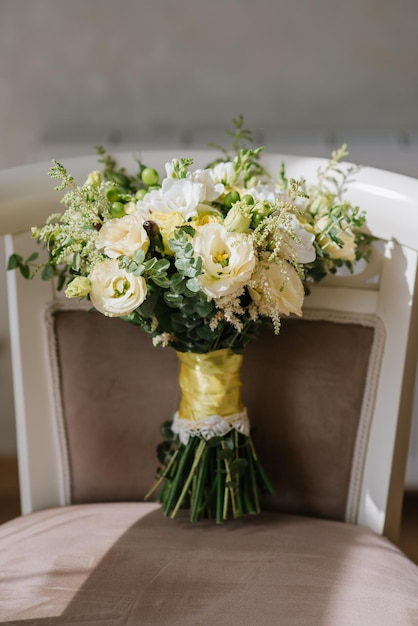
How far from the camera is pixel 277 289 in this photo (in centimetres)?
96

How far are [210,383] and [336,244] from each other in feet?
0.88

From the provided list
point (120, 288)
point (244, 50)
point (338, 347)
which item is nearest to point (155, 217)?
point (120, 288)

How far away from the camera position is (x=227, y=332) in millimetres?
1064

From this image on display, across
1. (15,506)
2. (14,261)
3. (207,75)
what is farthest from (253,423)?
(15,506)

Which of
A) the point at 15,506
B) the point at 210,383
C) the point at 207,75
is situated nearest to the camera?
the point at 210,383

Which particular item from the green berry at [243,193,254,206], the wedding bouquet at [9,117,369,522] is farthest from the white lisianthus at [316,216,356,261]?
the green berry at [243,193,254,206]

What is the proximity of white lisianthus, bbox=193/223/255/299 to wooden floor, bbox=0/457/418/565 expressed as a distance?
125 cm

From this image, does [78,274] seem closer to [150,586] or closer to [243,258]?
[243,258]

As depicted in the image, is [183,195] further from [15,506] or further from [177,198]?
[15,506]

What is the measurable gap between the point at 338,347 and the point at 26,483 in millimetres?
561

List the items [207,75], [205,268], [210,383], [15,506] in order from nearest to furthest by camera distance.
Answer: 1. [205,268]
2. [210,383]
3. [207,75]
4. [15,506]

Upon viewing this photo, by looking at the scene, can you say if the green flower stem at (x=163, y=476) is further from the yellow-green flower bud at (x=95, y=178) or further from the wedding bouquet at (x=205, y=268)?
the yellow-green flower bud at (x=95, y=178)

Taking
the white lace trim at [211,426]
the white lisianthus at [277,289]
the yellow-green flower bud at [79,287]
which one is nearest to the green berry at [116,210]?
the yellow-green flower bud at [79,287]

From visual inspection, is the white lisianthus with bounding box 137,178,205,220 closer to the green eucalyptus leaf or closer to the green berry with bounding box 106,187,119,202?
the green berry with bounding box 106,187,119,202
